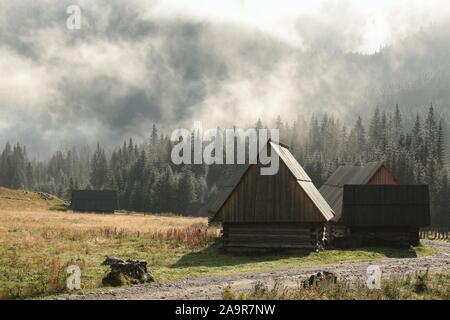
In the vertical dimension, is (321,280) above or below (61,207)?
below

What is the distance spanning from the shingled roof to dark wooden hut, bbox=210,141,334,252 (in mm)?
7345

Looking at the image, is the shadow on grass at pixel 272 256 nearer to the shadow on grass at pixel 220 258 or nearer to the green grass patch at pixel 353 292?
the shadow on grass at pixel 220 258

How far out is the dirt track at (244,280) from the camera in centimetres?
1739

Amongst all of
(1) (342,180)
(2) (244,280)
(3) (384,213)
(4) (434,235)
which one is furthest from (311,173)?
(2) (244,280)

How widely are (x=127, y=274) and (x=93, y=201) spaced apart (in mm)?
75974

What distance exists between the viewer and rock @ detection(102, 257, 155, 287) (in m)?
19.5

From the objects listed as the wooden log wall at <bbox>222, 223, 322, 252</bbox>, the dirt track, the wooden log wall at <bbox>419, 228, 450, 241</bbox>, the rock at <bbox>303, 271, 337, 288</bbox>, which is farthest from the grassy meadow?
the wooden log wall at <bbox>419, 228, 450, 241</bbox>

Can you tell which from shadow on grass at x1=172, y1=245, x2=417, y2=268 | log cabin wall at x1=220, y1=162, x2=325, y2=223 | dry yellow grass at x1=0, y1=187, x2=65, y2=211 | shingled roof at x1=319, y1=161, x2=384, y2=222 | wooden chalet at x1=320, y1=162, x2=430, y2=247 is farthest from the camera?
dry yellow grass at x1=0, y1=187, x2=65, y2=211

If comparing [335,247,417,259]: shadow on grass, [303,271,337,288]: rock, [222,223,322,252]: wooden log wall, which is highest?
[222,223,322,252]: wooden log wall

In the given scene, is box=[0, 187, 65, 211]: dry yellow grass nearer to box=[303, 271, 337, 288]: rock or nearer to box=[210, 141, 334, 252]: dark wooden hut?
box=[210, 141, 334, 252]: dark wooden hut

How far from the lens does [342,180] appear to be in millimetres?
46750

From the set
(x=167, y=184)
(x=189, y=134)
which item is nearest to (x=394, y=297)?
(x=167, y=184)

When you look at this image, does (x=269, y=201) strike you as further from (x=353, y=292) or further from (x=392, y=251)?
(x=353, y=292)
